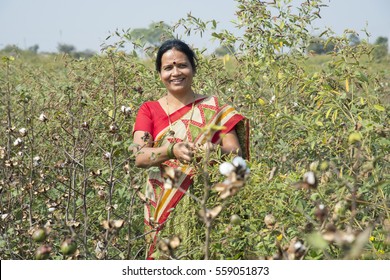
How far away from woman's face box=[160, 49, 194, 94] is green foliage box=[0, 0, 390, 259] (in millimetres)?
188

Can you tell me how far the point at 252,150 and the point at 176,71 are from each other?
2.34ft

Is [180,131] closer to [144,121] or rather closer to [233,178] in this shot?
[144,121]

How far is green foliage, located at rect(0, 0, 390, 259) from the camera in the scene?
1901mm

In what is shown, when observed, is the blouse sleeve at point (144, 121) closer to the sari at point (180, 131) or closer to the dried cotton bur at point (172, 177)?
the sari at point (180, 131)

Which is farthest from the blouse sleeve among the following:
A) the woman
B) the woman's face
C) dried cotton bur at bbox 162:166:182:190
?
dried cotton bur at bbox 162:166:182:190

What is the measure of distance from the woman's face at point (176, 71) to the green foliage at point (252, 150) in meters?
0.19

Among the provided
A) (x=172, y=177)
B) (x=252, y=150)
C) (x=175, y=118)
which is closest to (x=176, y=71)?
(x=175, y=118)

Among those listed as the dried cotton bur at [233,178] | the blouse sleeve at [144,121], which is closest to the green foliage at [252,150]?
the blouse sleeve at [144,121]

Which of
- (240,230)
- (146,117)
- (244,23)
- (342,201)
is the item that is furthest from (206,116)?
(342,201)

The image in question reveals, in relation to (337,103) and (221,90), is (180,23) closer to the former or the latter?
(221,90)

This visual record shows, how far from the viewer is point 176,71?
2348 millimetres

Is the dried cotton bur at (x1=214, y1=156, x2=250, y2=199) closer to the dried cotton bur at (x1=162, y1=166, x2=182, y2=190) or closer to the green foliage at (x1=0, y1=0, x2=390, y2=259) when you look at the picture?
the dried cotton bur at (x1=162, y1=166, x2=182, y2=190)

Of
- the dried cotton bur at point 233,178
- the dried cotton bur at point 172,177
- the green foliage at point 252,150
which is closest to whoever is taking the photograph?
the dried cotton bur at point 233,178

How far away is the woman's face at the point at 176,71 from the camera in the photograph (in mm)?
2350
